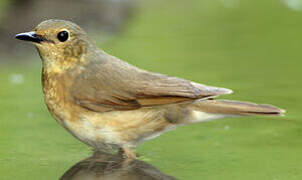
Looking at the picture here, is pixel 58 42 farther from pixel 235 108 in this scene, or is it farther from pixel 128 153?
pixel 235 108

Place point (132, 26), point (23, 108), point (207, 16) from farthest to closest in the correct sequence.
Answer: point (207, 16)
point (132, 26)
point (23, 108)

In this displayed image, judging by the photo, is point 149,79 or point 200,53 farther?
point 200,53

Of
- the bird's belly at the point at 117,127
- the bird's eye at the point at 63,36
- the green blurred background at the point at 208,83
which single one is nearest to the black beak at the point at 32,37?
the bird's eye at the point at 63,36

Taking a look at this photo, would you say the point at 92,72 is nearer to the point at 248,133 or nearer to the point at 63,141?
the point at 63,141

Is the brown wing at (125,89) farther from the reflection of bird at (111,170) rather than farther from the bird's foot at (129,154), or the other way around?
the reflection of bird at (111,170)

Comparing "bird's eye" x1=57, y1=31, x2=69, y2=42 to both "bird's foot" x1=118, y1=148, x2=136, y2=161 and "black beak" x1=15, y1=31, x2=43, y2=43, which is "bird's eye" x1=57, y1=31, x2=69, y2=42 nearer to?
"black beak" x1=15, y1=31, x2=43, y2=43

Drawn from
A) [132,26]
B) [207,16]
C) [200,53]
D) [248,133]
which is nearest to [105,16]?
[132,26]

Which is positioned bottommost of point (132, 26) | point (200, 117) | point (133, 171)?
point (133, 171)

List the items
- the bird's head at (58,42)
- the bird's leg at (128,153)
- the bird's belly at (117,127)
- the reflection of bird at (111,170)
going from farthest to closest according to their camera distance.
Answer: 1. the bird's leg at (128,153)
2. the bird's head at (58,42)
3. the bird's belly at (117,127)
4. the reflection of bird at (111,170)
